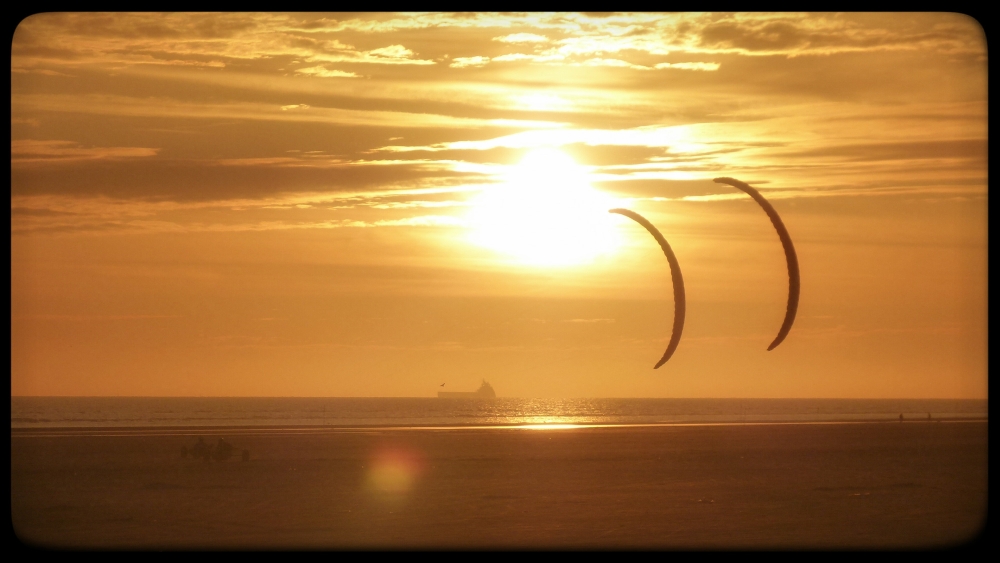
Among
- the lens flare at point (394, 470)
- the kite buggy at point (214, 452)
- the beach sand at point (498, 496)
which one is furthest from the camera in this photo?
the kite buggy at point (214, 452)

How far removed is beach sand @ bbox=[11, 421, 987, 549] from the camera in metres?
26.9

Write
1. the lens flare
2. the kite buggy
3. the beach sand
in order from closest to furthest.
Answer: the beach sand, the lens flare, the kite buggy

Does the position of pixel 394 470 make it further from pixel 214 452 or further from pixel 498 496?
pixel 498 496

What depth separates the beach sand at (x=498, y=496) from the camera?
2688 cm

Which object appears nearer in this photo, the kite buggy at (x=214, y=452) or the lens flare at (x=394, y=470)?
the lens flare at (x=394, y=470)

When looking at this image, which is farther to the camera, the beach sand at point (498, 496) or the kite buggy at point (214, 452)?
the kite buggy at point (214, 452)

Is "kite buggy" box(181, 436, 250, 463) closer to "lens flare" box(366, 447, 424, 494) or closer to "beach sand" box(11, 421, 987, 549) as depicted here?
"beach sand" box(11, 421, 987, 549)

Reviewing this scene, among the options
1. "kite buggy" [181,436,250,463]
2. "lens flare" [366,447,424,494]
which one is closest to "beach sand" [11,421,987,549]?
"lens flare" [366,447,424,494]

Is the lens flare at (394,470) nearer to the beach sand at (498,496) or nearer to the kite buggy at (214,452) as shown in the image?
the beach sand at (498,496)

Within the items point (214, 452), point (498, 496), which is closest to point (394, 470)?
point (214, 452)

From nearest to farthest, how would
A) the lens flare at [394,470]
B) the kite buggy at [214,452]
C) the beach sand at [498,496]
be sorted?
the beach sand at [498,496]
the lens flare at [394,470]
the kite buggy at [214,452]

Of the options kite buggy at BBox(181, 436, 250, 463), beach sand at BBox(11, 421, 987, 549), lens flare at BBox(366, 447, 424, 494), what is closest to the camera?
beach sand at BBox(11, 421, 987, 549)

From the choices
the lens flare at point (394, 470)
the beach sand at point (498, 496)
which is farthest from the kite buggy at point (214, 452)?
the lens flare at point (394, 470)
